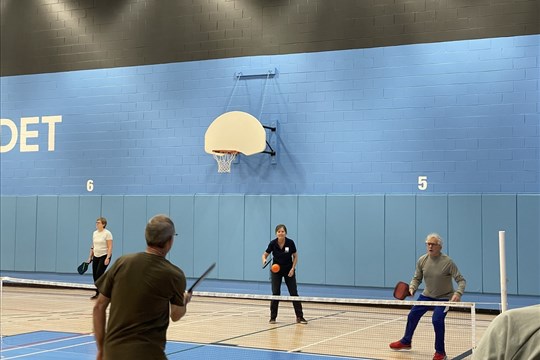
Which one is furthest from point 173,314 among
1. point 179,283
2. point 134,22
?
point 134,22

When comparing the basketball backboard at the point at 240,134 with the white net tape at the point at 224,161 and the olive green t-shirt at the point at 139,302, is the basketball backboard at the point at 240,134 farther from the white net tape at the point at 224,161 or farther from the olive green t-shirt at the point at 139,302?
the olive green t-shirt at the point at 139,302

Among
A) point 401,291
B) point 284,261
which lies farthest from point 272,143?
point 401,291

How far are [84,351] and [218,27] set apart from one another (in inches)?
409

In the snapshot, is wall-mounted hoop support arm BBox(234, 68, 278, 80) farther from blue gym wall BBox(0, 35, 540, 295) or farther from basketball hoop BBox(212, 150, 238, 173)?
basketball hoop BBox(212, 150, 238, 173)

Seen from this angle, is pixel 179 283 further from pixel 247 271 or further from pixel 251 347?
pixel 247 271

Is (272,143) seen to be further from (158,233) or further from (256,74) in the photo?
(158,233)

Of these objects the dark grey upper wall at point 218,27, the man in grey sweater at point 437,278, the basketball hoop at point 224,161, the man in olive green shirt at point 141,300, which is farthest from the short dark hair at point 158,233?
the basketball hoop at point 224,161

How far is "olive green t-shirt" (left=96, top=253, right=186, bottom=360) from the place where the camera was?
4.31 meters

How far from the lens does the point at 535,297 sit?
1495cm

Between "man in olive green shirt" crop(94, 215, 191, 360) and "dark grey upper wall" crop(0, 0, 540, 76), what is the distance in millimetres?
12963

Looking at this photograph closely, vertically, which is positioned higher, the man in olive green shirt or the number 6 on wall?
the number 6 on wall

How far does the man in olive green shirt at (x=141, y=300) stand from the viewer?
432cm

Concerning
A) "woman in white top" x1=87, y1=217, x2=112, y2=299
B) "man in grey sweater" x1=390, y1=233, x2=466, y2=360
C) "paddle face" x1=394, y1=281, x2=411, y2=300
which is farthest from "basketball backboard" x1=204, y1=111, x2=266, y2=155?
"paddle face" x1=394, y1=281, x2=411, y2=300

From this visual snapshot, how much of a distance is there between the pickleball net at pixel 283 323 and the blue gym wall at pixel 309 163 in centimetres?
127
